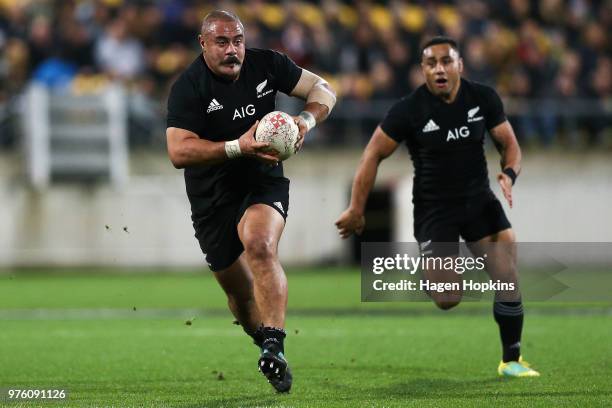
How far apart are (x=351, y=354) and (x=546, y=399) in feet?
10.4

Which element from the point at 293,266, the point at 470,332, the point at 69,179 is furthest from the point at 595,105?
the point at 470,332

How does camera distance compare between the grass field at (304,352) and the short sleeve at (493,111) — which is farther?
the short sleeve at (493,111)

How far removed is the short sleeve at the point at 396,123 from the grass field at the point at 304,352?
1.85 meters

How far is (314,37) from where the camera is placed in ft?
71.9

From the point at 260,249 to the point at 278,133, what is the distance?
0.77 metres

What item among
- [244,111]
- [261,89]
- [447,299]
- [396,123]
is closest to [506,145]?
[396,123]

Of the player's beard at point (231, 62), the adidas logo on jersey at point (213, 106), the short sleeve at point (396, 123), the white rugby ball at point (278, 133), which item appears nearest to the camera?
the white rugby ball at point (278, 133)

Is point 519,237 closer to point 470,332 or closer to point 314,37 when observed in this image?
point 314,37

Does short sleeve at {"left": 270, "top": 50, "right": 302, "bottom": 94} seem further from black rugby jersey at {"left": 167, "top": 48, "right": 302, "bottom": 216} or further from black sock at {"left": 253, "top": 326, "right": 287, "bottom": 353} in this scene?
black sock at {"left": 253, "top": 326, "right": 287, "bottom": 353}

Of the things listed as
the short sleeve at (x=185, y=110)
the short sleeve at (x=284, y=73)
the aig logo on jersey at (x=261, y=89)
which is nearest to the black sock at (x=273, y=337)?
the short sleeve at (x=185, y=110)

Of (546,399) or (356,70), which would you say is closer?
(546,399)

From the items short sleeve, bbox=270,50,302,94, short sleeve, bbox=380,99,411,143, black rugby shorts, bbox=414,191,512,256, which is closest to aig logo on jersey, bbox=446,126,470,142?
short sleeve, bbox=380,99,411,143

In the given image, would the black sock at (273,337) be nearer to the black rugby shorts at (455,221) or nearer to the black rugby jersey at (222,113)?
the black rugby jersey at (222,113)

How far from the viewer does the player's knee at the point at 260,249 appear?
808cm
